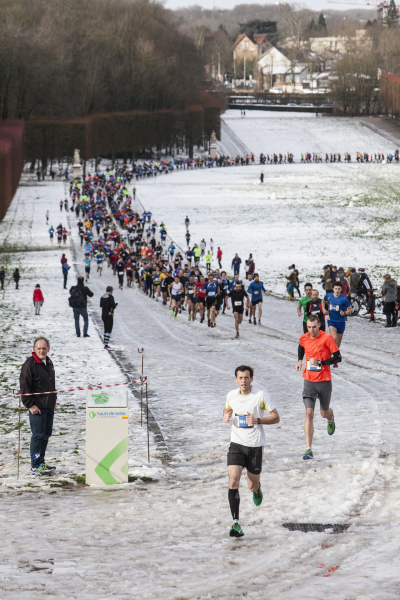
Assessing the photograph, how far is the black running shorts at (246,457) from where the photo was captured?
8.00 meters

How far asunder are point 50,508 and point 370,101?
134 m

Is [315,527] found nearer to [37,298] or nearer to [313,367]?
[313,367]

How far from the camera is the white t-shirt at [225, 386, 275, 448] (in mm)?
7980

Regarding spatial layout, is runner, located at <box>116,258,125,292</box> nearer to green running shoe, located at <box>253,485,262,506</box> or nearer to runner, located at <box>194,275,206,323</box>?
runner, located at <box>194,275,206,323</box>

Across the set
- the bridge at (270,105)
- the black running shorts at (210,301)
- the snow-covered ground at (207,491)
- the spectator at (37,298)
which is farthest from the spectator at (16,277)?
the bridge at (270,105)

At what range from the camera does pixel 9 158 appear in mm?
65000

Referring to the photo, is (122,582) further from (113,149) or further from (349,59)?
(349,59)

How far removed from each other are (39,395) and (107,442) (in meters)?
0.98

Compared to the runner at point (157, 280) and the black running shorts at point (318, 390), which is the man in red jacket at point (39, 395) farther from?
the runner at point (157, 280)

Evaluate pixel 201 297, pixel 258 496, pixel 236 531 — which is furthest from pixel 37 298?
pixel 236 531

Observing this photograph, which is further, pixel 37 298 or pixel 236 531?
pixel 37 298

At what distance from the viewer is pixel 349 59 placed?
134125mm

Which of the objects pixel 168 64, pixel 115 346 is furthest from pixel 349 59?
pixel 115 346

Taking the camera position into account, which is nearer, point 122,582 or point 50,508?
point 122,582
